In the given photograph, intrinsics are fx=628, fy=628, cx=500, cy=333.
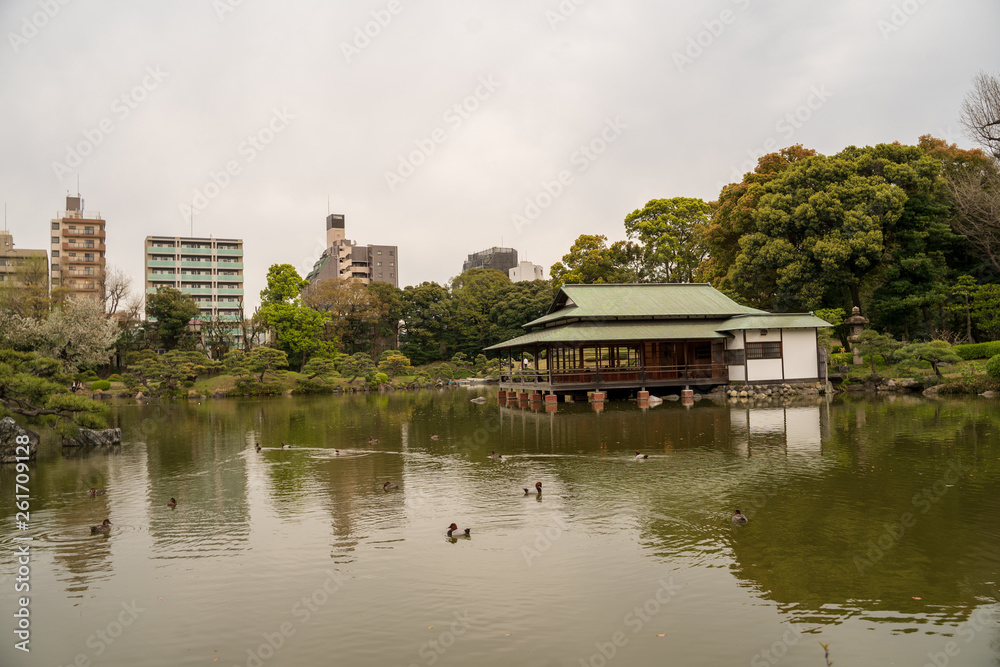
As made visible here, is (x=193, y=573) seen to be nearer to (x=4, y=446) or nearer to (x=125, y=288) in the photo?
(x=4, y=446)

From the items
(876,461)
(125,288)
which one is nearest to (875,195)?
(876,461)

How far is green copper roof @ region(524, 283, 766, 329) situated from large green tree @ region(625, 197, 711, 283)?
17.6 meters

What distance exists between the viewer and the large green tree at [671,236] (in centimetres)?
5306

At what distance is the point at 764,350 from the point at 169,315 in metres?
48.4

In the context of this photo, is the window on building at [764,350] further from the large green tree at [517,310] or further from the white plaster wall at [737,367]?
the large green tree at [517,310]

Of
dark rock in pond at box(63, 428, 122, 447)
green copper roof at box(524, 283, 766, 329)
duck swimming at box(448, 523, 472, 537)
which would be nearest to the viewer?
duck swimming at box(448, 523, 472, 537)

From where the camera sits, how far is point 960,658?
17.4ft

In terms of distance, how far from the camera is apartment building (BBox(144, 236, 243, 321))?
85.2 metres

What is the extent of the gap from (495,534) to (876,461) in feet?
29.2

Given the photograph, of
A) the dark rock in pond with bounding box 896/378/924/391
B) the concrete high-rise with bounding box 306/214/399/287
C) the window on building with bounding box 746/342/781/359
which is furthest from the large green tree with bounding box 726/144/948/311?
the concrete high-rise with bounding box 306/214/399/287

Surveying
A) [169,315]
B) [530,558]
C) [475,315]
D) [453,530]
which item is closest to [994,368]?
[530,558]

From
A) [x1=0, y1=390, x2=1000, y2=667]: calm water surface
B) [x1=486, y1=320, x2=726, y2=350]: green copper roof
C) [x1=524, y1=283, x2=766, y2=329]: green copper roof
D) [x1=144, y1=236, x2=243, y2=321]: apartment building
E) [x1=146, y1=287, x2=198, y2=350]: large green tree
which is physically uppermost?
[x1=144, y1=236, x2=243, y2=321]: apartment building

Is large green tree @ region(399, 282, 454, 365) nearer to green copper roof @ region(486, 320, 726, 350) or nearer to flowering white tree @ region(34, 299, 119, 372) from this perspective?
flowering white tree @ region(34, 299, 119, 372)

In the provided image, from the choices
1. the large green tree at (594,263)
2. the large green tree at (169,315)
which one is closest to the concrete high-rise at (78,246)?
the large green tree at (169,315)
